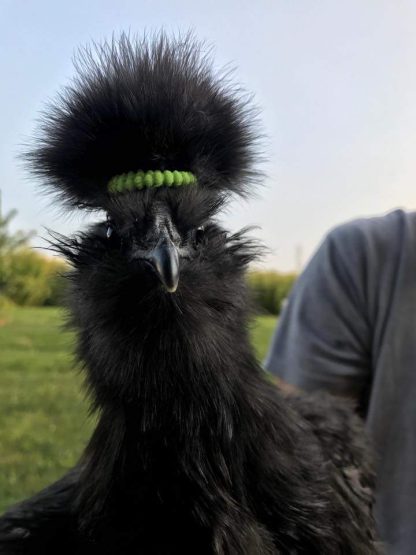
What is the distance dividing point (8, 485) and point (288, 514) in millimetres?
1598

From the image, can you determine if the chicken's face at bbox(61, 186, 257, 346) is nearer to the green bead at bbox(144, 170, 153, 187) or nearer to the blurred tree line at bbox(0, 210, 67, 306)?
the green bead at bbox(144, 170, 153, 187)

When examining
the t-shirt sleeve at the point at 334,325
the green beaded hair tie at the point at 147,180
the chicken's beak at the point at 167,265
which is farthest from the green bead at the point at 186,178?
the t-shirt sleeve at the point at 334,325

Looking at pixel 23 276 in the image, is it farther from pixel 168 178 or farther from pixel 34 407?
pixel 168 178

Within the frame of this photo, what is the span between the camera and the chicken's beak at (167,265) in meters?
0.94

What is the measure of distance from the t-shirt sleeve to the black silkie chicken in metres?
0.48

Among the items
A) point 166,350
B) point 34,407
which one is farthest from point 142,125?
point 34,407

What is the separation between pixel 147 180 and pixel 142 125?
3.1 inches

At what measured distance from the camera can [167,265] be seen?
943 mm

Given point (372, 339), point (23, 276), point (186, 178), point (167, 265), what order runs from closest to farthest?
point (167, 265) < point (186, 178) < point (372, 339) < point (23, 276)

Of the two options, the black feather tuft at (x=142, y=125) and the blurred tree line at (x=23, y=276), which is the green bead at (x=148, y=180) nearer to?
the black feather tuft at (x=142, y=125)

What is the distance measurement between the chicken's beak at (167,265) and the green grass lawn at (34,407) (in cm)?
137

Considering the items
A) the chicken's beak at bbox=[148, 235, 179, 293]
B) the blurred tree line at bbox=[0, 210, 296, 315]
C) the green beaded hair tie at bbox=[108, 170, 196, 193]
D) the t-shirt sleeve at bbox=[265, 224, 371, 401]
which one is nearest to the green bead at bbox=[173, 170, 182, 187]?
the green beaded hair tie at bbox=[108, 170, 196, 193]

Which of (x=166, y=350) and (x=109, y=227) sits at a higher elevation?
(x=109, y=227)

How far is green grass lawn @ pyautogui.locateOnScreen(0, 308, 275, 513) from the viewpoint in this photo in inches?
95.4
